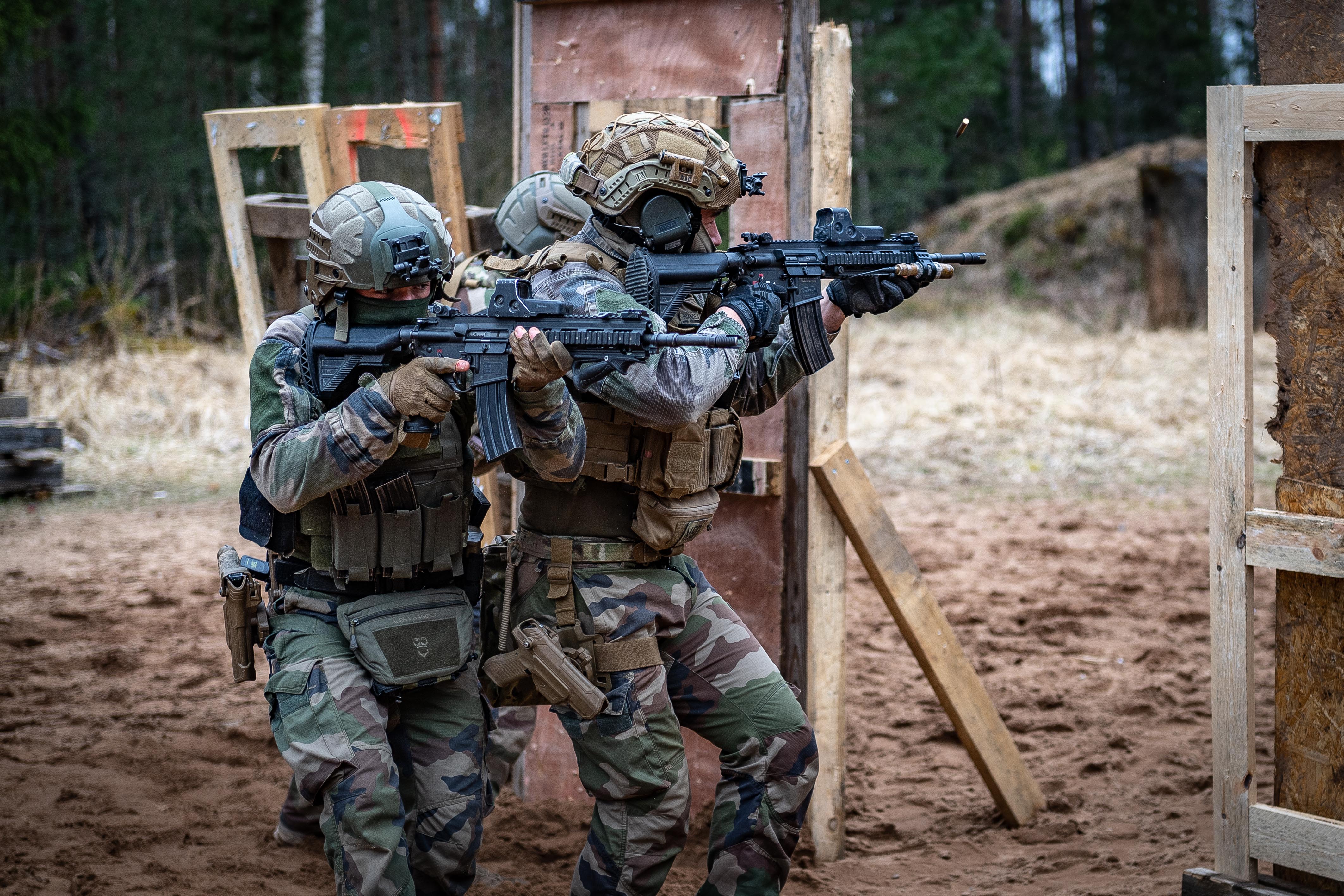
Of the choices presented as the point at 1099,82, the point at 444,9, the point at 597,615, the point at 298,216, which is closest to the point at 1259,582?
the point at 597,615

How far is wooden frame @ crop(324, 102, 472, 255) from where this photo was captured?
4.72 metres

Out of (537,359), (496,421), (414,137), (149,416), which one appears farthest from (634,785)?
(149,416)

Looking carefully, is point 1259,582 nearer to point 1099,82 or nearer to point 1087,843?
point 1087,843

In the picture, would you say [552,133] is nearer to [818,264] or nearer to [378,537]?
[818,264]

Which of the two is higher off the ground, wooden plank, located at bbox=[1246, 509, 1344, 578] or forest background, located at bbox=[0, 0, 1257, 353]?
forest background, located at bbox=[0, 0, 1257, 353]

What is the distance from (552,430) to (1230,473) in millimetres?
1910

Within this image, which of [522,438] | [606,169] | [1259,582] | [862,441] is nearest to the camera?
[522,438]

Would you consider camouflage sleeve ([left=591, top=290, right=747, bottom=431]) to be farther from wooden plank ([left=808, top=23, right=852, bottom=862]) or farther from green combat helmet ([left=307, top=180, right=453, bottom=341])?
wooden plank ([left=808, top=23, right=852, bottom=862])

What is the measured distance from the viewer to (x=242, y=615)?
3.43 metres

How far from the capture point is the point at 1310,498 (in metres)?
3.39

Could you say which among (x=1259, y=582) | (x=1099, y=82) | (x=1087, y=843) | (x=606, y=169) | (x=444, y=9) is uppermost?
(x=444, y=9)

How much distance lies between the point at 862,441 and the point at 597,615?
7897 millimetres

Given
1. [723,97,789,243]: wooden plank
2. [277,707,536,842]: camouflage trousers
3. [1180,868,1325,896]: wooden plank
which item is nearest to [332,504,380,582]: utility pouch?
[277,707,536,842]: camouflage trousers

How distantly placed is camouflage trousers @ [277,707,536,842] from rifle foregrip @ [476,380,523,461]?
163cm
